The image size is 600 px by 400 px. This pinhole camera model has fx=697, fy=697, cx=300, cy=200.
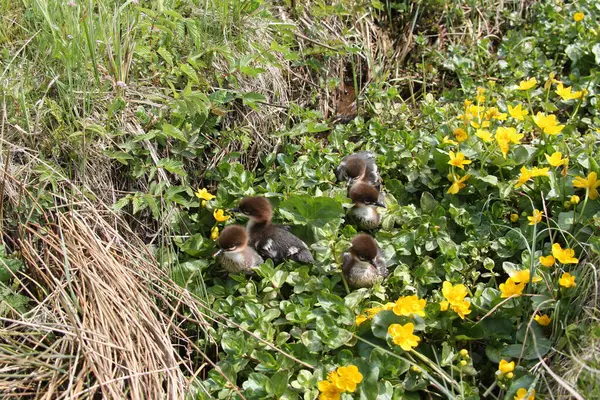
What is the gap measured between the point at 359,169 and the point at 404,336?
115 centimetres

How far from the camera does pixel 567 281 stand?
9.66 ft

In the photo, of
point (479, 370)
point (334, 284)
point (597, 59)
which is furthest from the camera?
point (597, 59)

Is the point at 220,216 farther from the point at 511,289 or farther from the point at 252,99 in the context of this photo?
the point at 511,289

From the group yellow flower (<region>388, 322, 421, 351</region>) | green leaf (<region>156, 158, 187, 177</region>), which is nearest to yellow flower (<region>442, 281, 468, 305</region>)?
yellow flower (<region>388, 322, 421, 351</region>)

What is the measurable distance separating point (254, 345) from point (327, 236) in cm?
66

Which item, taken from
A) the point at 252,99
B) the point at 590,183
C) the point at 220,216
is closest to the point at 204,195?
the point at 220,216

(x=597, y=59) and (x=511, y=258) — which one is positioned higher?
(x=597, y=59)

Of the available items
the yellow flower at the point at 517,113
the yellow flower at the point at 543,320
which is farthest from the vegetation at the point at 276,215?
the yellow flower at the point at 517,113

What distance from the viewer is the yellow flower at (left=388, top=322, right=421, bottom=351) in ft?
9.39

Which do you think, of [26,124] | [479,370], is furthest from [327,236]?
[26,124]

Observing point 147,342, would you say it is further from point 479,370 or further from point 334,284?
point 479,370

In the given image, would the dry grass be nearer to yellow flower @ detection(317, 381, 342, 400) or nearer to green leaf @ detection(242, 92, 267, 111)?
yellow flower @ detection(317, 381, 342, 400)

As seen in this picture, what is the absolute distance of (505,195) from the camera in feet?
11.7

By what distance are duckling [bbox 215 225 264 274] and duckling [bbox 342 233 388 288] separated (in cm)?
46
